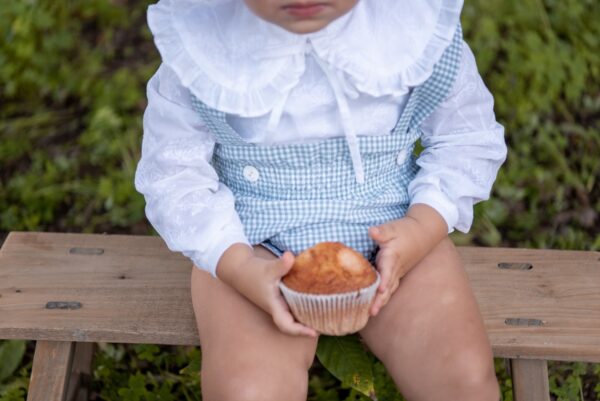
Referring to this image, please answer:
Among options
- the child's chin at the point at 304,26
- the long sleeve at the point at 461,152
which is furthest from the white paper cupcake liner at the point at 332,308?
the child's chin at the point at 304,26

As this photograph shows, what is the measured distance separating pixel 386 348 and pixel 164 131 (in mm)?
707

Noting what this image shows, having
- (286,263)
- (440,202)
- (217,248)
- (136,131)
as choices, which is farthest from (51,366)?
(136,131)

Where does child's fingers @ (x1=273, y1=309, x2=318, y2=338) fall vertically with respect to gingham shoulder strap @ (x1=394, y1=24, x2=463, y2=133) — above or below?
below

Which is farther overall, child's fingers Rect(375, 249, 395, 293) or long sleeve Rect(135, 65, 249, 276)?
long sleeve Rect(135, 65, 249, 276)

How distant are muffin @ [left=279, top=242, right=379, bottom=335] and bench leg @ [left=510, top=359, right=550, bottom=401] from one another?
2.10ft

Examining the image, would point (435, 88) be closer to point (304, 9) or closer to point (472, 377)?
point (304, 9)

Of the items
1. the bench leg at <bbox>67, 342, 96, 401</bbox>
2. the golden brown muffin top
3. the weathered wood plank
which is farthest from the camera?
the bench leg at <bbox>67, 342, 96, 401</bbox>

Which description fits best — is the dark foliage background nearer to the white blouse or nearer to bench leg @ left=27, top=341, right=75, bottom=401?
bench leg @ left=27, top=341, right=75, bottom=401

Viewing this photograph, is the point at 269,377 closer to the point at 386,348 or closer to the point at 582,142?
the point at 386,348

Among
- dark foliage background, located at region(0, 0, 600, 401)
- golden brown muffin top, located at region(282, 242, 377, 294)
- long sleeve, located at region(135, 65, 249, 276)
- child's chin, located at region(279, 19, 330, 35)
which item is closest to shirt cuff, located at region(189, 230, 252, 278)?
long sleeve, located at region(135, 65, 249, 276)

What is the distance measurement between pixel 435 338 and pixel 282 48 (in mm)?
704

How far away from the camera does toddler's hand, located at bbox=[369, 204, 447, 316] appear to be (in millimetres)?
1822

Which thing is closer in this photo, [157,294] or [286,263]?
[286,263]

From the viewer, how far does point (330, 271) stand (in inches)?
65.4
